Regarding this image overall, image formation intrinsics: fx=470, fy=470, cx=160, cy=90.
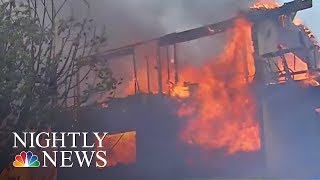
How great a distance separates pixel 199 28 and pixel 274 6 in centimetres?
100

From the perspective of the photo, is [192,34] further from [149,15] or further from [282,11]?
[282,11]

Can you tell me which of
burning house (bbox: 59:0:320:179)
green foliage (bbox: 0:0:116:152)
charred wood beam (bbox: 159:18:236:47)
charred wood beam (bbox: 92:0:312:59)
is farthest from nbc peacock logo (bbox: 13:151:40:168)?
charred wood beam (bbox: 159:18:236:47)

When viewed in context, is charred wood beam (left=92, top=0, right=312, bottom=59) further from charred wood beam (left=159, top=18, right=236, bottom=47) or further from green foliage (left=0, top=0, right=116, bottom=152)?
green foliage (left=0, top=0, right=116, bottom=152)

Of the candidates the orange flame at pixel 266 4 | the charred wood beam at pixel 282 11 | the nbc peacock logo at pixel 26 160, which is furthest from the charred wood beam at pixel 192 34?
the nbc peacock logo at pixel 26 160

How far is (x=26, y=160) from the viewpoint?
16.1ft

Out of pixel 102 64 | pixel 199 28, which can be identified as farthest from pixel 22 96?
pixel 199 28

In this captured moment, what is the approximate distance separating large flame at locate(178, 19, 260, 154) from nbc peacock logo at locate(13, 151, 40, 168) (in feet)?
5.59

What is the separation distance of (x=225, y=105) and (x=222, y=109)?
13cm

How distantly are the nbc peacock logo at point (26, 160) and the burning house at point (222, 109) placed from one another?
807 mm

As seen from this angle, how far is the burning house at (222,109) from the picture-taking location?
18.1ft

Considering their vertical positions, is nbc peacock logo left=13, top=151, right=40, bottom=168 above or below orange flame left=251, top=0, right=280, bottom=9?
below

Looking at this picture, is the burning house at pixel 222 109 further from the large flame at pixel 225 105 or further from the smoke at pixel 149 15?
the smoke at pixel 149 15

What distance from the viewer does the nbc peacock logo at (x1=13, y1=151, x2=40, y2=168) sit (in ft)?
16.0

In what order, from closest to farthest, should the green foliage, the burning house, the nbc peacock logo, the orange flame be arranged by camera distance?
1. the green foliage
2. the nbc peacock logo
3. the burning house
4. the orange flame
